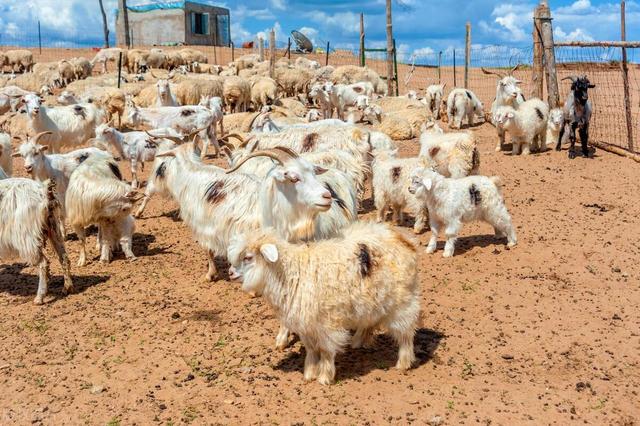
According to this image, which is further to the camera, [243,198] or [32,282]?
[32,282]

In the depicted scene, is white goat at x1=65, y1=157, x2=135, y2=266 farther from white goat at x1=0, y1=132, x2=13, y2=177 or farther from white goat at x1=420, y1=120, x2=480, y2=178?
white goat at x1=420, y1=120, x2=480, y2=178

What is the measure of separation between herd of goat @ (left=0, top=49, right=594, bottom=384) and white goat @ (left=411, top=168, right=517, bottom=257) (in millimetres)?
13

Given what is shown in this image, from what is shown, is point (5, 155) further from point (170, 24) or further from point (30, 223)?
point (170, 24)

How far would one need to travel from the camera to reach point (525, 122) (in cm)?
1181

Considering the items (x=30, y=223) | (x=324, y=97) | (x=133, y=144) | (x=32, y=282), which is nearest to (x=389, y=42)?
(x=324, y=97)

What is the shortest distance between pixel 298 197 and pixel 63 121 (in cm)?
873

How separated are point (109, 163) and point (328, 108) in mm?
9738

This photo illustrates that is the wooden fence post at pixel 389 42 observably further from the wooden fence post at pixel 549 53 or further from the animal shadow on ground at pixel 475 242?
the animal shadow on ground at pixel 475 242

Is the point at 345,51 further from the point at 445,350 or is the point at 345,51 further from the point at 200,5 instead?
the point at 445,350

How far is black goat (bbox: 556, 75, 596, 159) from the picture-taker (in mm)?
11219

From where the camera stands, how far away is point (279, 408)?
13.5 ft

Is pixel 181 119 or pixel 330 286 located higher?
pixel 181 119

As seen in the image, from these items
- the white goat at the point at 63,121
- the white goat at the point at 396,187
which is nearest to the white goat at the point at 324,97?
the white goat at the point at 63,121

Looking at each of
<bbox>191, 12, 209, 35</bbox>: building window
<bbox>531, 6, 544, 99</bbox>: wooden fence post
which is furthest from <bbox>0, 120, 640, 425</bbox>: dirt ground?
<bbox>191, 12, 209, 35</bbox>: building window
